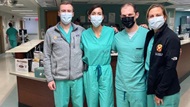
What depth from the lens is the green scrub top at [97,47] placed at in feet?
6.10

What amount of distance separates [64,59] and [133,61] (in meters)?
0.67

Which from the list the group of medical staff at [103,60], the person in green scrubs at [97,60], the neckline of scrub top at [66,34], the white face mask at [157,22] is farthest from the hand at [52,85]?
the white face mask at [157,22]

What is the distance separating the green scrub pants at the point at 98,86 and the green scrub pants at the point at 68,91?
7cm

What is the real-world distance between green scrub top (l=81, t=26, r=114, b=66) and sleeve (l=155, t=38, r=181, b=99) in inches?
23.3

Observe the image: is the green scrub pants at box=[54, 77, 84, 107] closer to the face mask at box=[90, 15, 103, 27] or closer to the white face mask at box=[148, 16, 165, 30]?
the face mask at box=[90, 15, 103, 27]

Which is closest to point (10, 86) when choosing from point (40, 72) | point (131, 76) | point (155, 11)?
point (40, 72)

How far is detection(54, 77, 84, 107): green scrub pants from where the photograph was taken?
6.30 feet

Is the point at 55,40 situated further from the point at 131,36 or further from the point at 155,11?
the point at 155,11

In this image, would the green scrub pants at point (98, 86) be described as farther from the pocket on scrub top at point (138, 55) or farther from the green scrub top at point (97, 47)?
the pocket on scrub top at point (138, 55)

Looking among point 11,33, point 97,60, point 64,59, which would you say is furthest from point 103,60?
point 11,33

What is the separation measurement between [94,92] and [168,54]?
819 mm

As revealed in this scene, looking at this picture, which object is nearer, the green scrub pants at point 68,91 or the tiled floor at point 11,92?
the green scrub pants at point 68,91

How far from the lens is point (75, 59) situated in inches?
74.8

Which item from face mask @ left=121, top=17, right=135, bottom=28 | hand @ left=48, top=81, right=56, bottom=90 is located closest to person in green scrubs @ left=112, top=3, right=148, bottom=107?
face mask @ left=121, top=17, right=135, bottom=28
